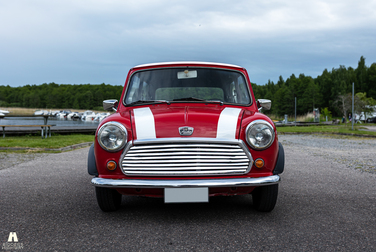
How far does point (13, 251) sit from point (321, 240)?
2.58m

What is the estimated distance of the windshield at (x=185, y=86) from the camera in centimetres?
432

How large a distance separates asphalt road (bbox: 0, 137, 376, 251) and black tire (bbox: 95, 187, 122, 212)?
0.08m

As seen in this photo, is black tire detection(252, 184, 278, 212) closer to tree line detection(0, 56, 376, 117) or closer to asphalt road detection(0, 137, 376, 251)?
asphalt road detection(0, 137, 376, 251)

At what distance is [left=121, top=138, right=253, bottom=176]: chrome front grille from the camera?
3.19 m

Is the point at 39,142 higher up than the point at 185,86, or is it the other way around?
the point at 185,86

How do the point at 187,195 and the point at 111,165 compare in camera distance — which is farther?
the point at 111,165

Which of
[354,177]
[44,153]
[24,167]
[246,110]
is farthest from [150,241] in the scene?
[44,153]

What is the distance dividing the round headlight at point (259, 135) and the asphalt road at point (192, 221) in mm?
802

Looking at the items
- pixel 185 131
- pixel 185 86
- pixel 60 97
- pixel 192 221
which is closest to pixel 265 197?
pixel 192 221

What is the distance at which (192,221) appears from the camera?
11.2ft

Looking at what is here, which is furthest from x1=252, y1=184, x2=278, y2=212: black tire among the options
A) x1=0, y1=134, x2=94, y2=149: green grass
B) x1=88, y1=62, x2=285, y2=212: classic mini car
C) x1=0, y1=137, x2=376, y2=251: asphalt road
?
x1=0, y1=134, x2=94, y2=149: green grass

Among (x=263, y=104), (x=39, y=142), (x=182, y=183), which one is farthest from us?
(x=39, y=142)

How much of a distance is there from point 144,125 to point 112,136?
0.34 metres

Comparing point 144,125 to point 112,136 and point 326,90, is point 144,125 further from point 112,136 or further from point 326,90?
point 326,90
